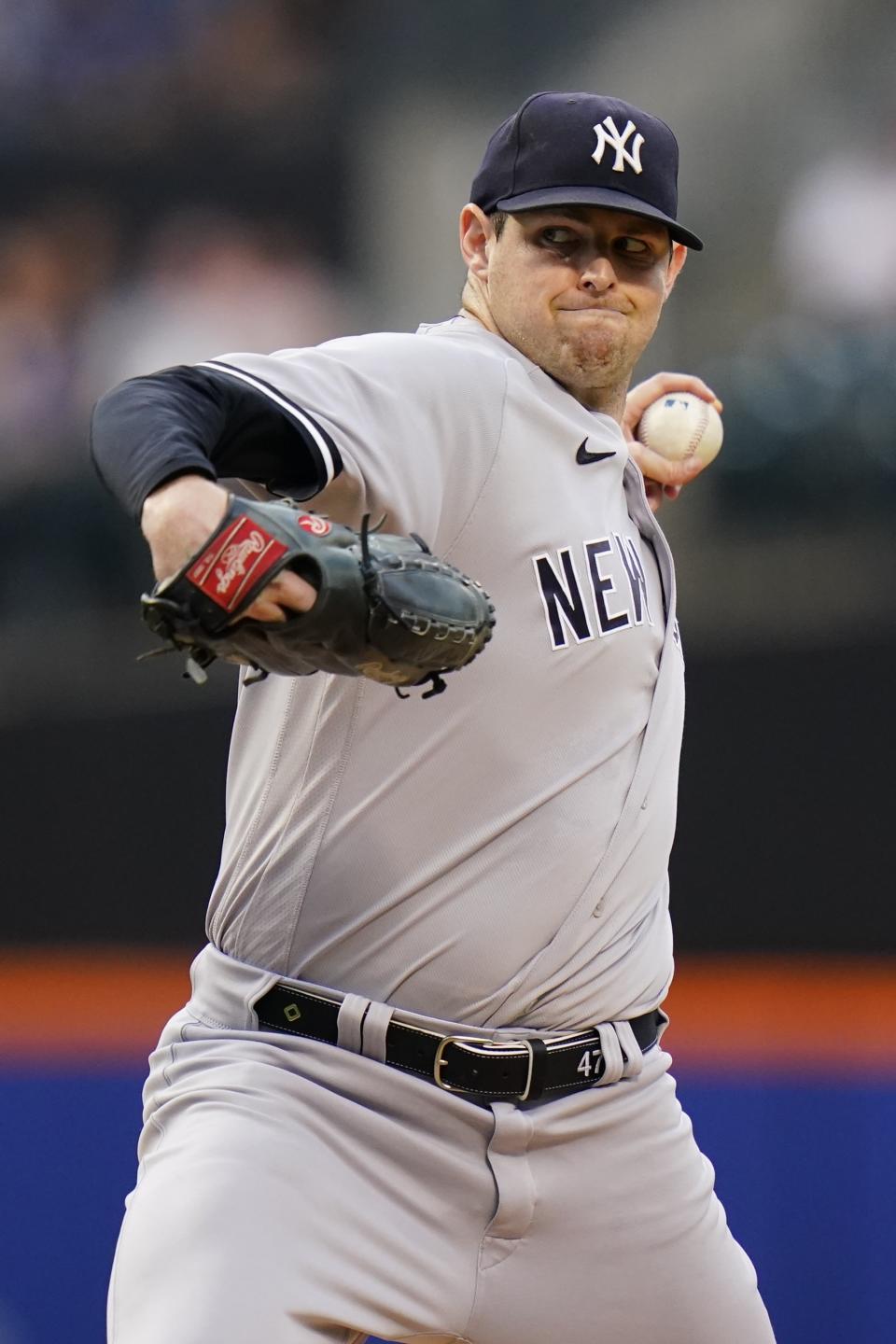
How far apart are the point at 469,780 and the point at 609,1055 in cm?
41

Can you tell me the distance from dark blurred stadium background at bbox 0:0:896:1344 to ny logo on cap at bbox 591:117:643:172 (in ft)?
7.62

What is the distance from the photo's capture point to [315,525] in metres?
1.71

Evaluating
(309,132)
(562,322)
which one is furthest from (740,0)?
(562,322)

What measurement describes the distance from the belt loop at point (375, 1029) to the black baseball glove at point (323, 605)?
0.48m

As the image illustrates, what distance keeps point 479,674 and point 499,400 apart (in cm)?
34

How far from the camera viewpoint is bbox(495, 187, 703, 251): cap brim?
235cm

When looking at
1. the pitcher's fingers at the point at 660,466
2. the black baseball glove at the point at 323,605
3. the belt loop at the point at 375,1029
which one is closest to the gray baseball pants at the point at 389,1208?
the belt loop at the point at 375,1029

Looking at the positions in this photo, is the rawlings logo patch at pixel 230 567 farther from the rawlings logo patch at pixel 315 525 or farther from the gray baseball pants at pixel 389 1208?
the gray baseball pants at pixel 389 1208

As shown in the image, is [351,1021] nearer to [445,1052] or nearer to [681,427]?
[445,1052]

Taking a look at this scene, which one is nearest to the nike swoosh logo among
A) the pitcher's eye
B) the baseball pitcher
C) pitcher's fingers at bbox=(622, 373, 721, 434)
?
the baseball pitcher

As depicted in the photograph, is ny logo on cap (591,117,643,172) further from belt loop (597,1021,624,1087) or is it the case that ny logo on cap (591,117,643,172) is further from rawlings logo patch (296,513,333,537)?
belt loop (597,1021,624,1087)

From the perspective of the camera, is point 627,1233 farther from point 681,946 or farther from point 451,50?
point 451,50

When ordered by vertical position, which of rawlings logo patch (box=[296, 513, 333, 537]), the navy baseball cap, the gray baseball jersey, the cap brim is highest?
the navy baseball cap

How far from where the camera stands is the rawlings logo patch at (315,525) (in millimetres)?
1689
